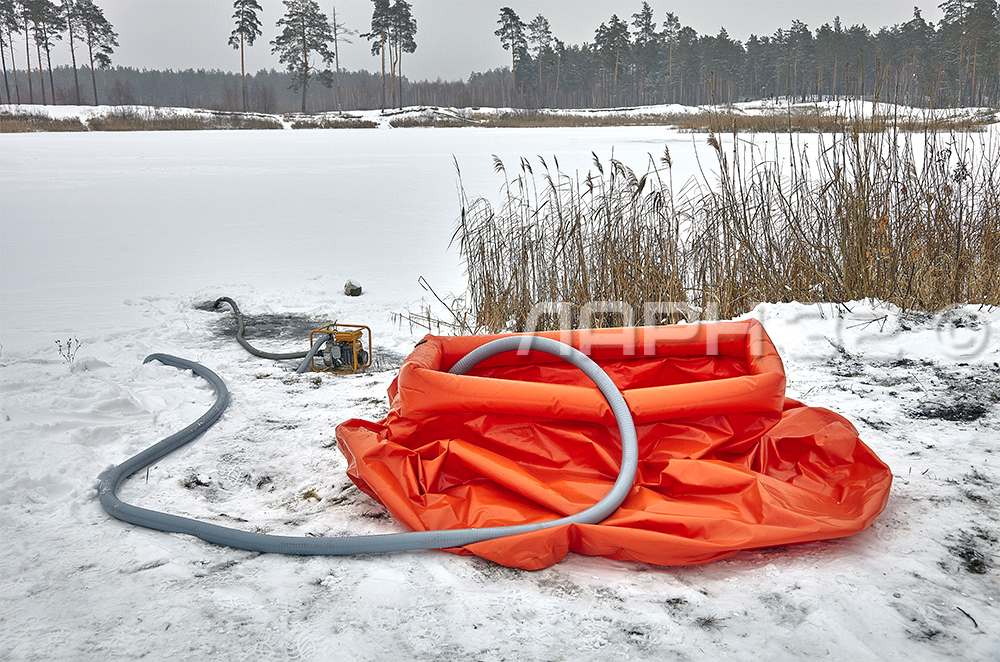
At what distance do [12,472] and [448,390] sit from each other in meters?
1.27

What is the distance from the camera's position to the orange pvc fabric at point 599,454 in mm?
1627

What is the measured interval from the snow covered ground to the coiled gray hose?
38mm

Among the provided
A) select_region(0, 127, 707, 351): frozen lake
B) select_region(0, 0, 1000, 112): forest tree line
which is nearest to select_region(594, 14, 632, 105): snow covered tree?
select_region(0, 0, 1000, 112): forest tree line

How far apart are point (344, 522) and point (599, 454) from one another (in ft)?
2.33

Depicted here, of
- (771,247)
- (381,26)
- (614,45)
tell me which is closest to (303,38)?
(381,26)

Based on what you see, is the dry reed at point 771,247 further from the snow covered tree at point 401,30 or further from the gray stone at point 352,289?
the snow covered tree at point 401,30

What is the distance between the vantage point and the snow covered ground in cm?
124

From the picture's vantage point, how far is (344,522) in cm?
173

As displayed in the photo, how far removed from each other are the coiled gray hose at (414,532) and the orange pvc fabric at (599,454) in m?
0.06

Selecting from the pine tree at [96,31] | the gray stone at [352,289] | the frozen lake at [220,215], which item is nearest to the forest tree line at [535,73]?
the pine tree at [96,31]

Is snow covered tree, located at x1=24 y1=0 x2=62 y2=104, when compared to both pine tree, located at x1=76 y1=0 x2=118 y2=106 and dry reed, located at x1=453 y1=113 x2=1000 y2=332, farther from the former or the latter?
dry reed, located at x1=453 y1=113 x2=1000 y2=332

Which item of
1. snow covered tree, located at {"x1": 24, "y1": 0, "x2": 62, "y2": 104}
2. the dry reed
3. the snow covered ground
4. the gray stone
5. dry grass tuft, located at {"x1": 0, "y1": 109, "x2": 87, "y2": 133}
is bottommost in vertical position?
the snow covered ground

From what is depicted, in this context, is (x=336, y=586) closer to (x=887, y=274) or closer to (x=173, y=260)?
(x=887, y=274)

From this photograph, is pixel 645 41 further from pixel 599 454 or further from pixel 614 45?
pixel 599 454
